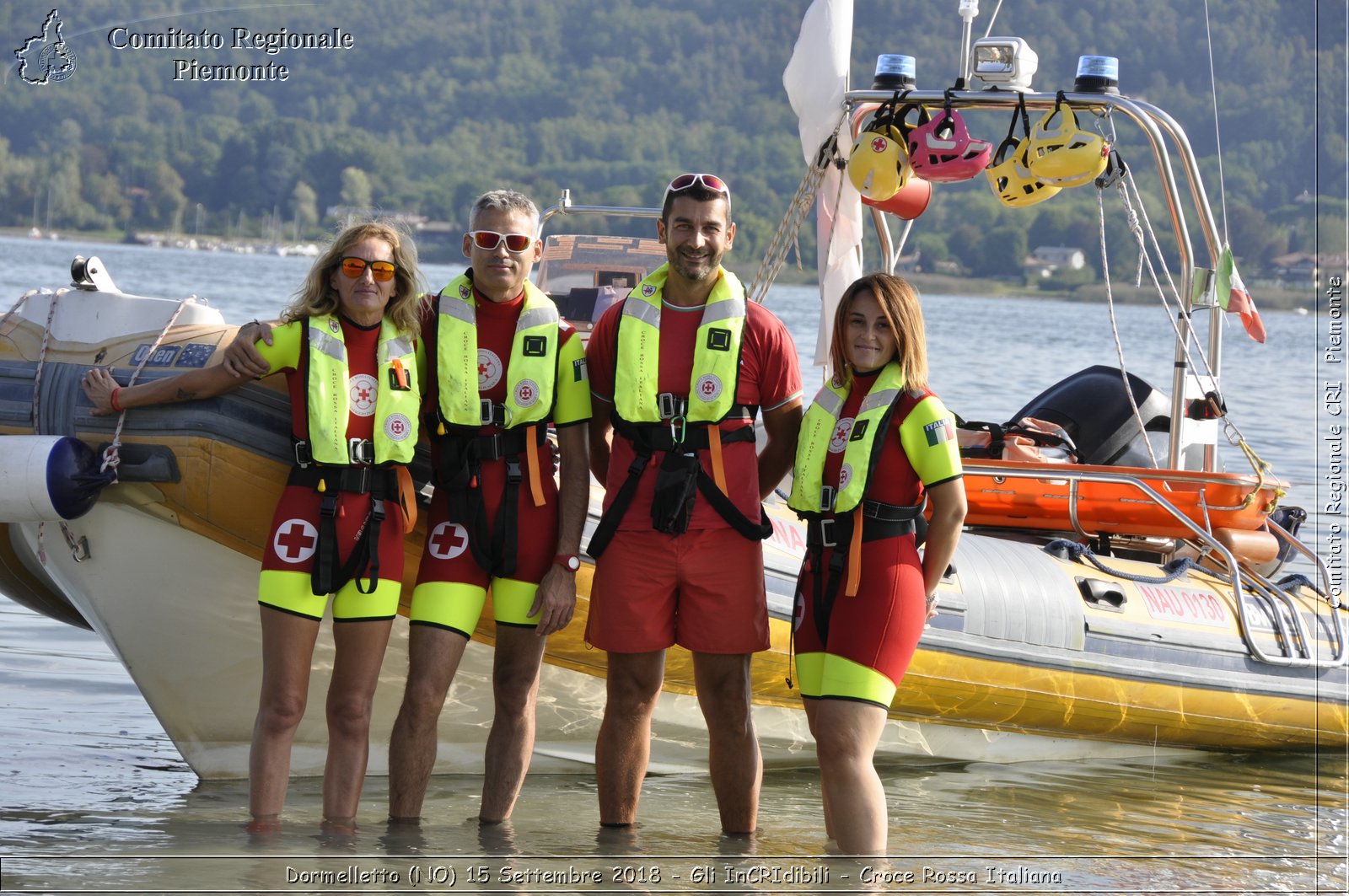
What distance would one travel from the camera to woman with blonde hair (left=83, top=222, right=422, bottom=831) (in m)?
3.58

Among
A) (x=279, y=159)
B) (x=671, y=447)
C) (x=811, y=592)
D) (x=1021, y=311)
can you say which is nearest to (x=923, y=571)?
(x=811, y=592)

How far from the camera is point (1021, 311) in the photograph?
49406 mm

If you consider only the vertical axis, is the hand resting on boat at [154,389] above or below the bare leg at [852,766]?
above

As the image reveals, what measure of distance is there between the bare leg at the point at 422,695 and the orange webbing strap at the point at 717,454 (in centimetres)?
74

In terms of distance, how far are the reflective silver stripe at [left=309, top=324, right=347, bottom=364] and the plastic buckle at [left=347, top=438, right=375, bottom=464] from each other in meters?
0.19

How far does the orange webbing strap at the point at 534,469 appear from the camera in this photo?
3672 millimetres

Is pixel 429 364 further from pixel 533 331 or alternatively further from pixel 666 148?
pixel 666 148

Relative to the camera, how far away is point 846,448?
3520mm

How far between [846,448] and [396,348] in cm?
111

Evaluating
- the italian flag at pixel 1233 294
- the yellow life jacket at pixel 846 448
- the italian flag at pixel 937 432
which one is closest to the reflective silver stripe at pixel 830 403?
the yellow life jacket at pixel 846 448

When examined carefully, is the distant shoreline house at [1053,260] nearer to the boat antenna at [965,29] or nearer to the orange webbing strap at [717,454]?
the boat antenna at [965,29]

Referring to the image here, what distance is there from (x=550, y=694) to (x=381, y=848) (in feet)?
3.37

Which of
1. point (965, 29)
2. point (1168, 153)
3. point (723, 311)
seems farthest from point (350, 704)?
point (1168, 153)

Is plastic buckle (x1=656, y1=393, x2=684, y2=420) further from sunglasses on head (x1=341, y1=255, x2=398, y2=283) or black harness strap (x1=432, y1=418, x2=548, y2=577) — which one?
sunglasses on head (x1=341, y1=255, x2=398, y2=283)
